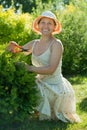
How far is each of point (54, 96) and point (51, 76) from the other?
0.31m

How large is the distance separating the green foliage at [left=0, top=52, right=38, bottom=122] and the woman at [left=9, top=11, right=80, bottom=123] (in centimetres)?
25

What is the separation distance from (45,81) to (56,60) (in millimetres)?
470

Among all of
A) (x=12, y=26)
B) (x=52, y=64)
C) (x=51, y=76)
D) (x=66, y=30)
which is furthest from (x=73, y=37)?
(x=52, y=64)

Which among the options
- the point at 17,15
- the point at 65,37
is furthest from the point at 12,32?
Answer: the point at 65,37

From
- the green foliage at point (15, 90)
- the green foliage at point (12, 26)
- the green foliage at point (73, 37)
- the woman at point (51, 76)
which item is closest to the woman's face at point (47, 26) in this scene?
the woman at point (51, 76)

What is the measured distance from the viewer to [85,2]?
13.8 meters

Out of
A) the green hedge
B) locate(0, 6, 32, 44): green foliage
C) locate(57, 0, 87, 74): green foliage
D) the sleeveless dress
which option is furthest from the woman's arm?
locate(57, 0, 87, 74): green foliage

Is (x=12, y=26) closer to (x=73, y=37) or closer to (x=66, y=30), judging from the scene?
(x=66, y=30)

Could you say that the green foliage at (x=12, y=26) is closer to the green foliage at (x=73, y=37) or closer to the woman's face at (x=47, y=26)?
the green foliage at (x=73, y=37)

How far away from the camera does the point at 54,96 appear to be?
6.35m

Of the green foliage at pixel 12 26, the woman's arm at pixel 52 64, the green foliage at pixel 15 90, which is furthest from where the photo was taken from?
the green foliage at pixel 12 26

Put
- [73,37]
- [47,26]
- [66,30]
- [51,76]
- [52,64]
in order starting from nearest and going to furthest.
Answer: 1. [52,64]
2. [47,26]
3. [51,76]
4. [66,30]
5. [73,37]

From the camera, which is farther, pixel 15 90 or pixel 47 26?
pixel 47 26

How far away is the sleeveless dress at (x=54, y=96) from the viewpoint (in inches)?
247
